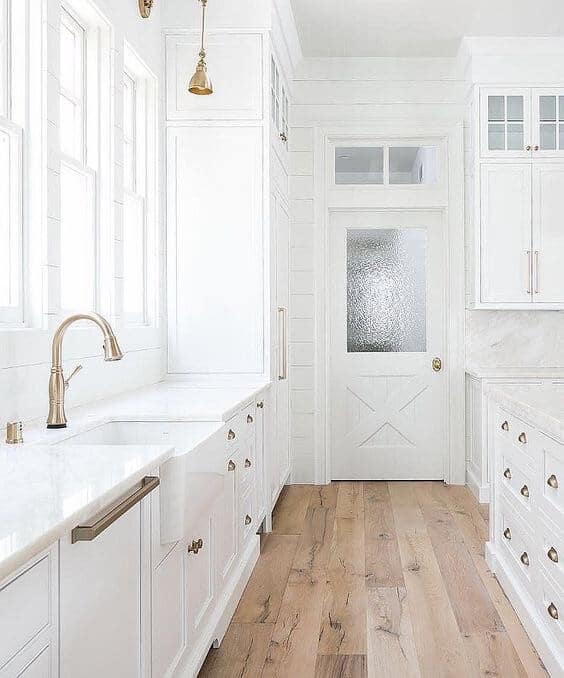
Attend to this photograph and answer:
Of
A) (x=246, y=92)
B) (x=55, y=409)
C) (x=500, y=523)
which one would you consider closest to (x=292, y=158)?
(x=246, y=92)

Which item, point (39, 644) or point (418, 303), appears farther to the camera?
point (418, 303)

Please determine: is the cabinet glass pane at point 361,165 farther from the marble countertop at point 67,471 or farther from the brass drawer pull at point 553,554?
the brass drawer pull at point 553,554

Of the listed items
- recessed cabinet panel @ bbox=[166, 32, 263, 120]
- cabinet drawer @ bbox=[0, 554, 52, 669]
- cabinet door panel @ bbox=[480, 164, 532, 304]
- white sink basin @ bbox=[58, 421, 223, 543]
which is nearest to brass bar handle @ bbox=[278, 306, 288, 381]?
recessed cabinet panel @ bbox=[166, 32, 263, 120]

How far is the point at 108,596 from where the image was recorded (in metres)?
1.62

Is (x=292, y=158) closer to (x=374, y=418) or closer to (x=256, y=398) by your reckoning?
(x=374, y=418)

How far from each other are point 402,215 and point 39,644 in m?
4.67

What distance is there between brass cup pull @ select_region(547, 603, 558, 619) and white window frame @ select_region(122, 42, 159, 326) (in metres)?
2.29

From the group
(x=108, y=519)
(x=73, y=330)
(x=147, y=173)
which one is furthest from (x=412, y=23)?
(x=108, y=519)

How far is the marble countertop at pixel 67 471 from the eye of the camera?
4.01ft

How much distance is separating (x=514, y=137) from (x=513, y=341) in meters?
1.40

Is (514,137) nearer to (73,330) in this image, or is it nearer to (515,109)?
(515,109)

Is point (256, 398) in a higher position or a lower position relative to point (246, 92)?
lower

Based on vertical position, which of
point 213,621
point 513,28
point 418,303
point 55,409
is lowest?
point 213,621

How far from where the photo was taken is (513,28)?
486 cm
